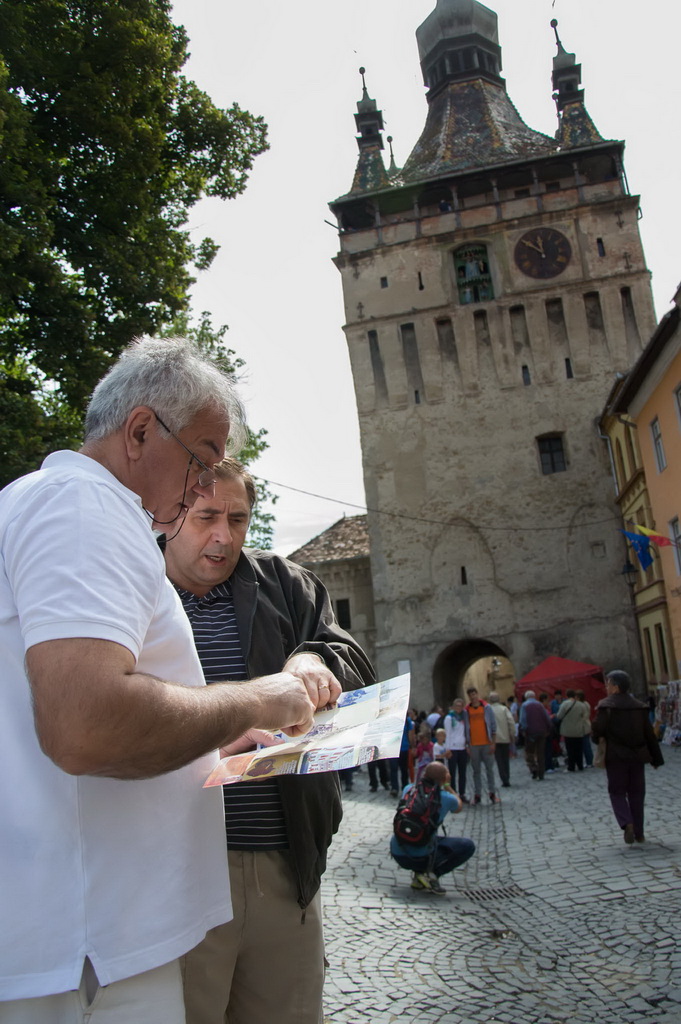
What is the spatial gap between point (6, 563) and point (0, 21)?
442 inches

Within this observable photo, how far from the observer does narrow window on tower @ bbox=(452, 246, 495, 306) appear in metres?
31.3

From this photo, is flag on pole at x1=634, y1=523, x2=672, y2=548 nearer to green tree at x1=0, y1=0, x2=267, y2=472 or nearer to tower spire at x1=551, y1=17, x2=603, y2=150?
green tree at x1=0, y1=0, x2=267, y2=472

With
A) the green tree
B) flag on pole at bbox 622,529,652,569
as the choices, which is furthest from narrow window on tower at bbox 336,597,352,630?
the green tree

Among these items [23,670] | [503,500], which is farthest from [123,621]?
[503,500]

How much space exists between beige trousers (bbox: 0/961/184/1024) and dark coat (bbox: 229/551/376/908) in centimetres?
72

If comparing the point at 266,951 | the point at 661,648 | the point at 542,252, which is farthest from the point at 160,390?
the point at 542,252

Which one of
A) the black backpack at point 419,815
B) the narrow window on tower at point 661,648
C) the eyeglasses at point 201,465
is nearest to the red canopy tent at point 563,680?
the narrow window on tower at point 661,648

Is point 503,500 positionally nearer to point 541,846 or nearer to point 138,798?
point 541,846

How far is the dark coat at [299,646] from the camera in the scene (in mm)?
2193

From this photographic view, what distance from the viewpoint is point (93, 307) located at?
1188 cm

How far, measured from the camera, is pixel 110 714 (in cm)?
127

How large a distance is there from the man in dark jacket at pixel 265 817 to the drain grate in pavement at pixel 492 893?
16.7 ft

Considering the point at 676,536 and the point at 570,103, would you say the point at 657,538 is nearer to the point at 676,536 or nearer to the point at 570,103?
the point at 676,536

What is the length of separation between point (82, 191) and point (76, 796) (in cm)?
1179
